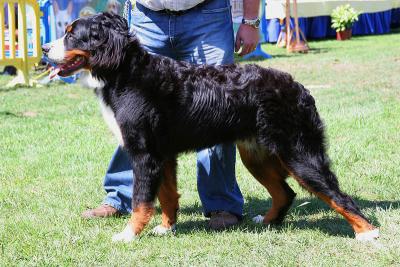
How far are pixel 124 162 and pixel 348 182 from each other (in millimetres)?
2102

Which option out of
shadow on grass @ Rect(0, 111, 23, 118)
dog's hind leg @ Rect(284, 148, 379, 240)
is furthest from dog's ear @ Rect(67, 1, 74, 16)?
dog's hind leg @ Rect(284, 148, 379, 240)

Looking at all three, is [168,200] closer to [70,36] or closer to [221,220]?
[221,220]

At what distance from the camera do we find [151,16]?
4734 mm

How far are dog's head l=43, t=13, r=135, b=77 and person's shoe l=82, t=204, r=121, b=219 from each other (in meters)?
1.30

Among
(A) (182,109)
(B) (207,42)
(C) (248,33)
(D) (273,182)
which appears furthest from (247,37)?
(D) (273,182)

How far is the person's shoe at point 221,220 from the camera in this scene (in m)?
4.68

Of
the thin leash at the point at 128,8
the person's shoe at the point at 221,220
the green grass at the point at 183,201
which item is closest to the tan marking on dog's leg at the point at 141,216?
the green grass at the point at 183,201

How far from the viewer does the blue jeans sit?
4.65m

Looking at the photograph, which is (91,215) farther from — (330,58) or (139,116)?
(330,58)

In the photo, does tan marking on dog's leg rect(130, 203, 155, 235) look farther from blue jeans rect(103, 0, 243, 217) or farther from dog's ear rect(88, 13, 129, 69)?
dog's ear rect(88, 13, 129, 69)

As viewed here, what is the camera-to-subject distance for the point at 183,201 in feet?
17.9

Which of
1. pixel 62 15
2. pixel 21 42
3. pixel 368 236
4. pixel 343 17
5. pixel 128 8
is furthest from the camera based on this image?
pixel 343 17

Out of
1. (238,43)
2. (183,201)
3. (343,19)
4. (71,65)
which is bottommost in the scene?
(183,201)

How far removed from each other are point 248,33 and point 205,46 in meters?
0.35
